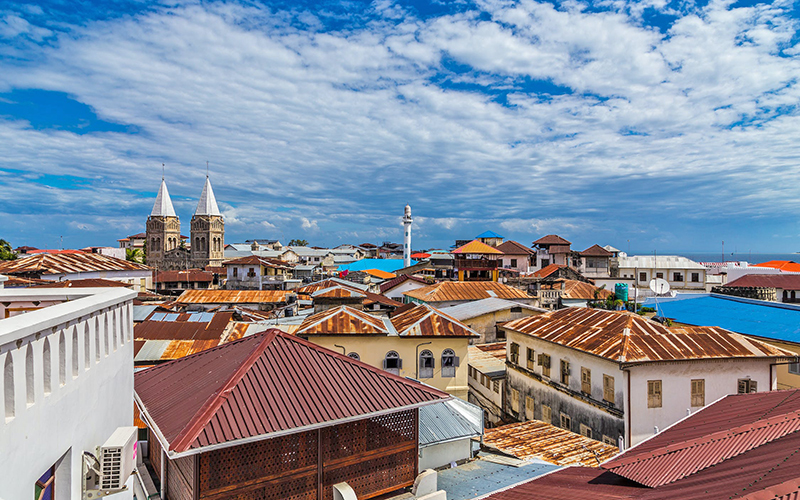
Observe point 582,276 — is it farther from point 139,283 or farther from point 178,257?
point 178,257

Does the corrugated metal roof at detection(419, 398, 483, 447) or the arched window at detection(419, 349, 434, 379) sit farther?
the arched window at detection(419, 349, 434, 379)

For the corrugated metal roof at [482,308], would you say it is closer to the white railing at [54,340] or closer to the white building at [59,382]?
the white building at [59,382]

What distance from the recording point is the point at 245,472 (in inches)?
331

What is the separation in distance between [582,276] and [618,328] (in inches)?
1977

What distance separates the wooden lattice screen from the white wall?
12132 millimetres

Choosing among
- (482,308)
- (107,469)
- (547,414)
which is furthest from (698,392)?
(107,469)

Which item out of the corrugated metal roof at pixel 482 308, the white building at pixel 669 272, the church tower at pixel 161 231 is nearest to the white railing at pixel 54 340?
the corrugated metal roof at pixel 482 308

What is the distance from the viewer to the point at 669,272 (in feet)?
225

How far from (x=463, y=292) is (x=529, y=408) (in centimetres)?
1942

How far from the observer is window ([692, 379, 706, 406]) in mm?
19047

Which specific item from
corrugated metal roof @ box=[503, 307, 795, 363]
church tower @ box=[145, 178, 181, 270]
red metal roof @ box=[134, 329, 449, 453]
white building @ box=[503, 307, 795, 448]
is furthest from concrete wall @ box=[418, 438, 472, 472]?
church tower @ box=[145, 178, 181, 270]

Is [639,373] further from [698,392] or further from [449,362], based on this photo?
[449,362]

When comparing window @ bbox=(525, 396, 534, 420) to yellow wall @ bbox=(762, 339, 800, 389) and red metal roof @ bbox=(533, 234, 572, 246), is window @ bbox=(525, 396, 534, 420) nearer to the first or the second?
yellow wall @ bbox=(762, 339, 800, 389)

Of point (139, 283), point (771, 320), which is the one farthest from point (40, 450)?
point (139, 283)
